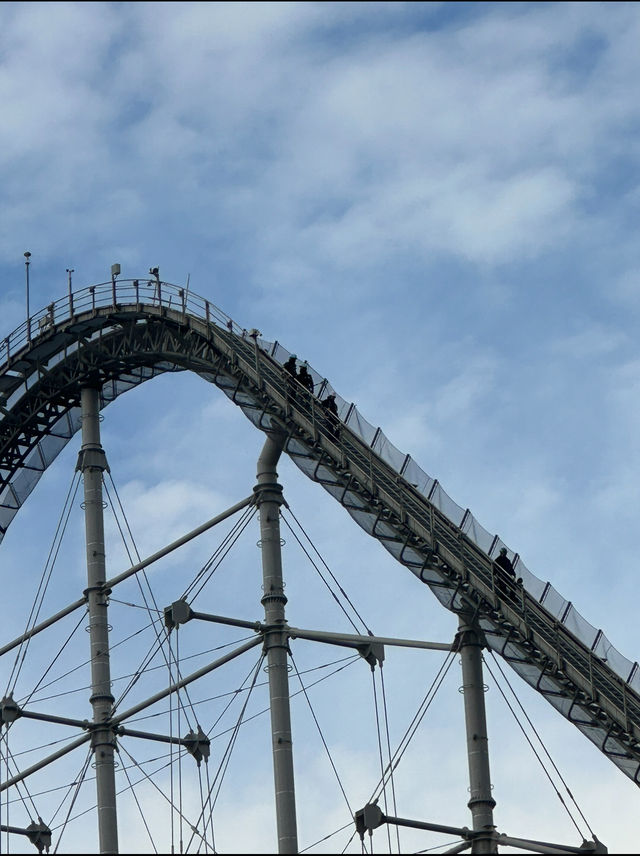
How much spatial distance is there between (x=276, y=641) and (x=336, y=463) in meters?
3.56

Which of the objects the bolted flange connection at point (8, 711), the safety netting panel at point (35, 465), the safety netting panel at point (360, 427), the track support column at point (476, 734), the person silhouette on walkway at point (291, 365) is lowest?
the track support column at point (476, 734)

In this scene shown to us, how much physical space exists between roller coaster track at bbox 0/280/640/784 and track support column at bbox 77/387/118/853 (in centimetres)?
128

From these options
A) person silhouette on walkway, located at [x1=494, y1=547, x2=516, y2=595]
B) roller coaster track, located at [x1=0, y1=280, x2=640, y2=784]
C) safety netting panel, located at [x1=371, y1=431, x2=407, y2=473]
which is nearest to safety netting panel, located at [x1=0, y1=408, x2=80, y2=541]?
roller coaster track, located at [x1=0, y1=280, x2=640, y2=784]

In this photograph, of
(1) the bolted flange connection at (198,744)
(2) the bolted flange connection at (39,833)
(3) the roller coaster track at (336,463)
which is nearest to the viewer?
(3) the roller coaster track at (336,463)

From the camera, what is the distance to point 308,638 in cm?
3706

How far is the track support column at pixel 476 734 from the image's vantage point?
3344 centimetres

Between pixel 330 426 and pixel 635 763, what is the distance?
28.5ft

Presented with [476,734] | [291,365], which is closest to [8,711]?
[291,365]

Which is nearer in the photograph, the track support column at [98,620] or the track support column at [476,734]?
the track support column at [476,734]

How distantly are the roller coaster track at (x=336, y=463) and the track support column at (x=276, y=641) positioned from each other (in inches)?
Result: 41.3

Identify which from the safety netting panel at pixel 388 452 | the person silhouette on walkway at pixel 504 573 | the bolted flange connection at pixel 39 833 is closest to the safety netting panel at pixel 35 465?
the bolted flange connection at pixel 39 833

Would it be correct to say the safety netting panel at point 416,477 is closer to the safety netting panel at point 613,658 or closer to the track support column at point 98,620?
the safety netting panel at point 613,658

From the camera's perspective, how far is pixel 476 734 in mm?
33938

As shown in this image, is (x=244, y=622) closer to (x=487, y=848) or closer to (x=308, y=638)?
(x=308, y=638)
